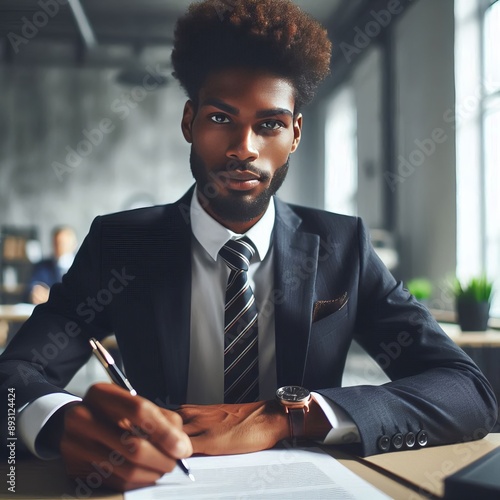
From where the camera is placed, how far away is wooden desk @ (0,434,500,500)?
784 mm

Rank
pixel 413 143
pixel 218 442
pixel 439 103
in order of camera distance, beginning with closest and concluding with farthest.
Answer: pixel 218 442 < pixel 439 103 < pixel 413 143

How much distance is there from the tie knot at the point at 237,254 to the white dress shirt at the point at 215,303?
0.02 metres

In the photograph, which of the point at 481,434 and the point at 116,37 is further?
the point at 116,37

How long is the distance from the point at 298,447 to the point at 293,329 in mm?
389

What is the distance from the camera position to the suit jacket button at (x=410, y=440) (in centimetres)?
103

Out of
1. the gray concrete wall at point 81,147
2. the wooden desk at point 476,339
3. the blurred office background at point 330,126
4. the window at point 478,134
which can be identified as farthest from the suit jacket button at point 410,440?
the gray concrete wall at point 81,147

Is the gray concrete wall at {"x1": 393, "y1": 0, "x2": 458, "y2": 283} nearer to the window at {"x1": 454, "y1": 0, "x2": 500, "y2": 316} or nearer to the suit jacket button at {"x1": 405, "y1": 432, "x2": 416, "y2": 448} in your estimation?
the window at {"x1": 454, "y1": 0, "x2": 500, "y2": 316}

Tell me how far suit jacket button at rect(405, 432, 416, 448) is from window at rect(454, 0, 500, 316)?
4318 millimetres

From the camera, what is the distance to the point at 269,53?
140cm

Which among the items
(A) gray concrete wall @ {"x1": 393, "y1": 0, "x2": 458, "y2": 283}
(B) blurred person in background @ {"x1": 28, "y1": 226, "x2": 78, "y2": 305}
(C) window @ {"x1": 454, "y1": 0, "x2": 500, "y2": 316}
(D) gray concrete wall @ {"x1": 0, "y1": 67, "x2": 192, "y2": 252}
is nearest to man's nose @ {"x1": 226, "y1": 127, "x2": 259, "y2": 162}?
(C) window @ {"x1": 454, "y1": 0, "x2": 500, "y2": 316}

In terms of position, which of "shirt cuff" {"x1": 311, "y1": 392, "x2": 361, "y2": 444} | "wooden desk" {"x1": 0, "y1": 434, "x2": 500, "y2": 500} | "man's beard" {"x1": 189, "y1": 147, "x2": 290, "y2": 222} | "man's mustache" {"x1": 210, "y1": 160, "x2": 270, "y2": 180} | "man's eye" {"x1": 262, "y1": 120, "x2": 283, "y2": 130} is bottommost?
"wooden desk" {"x1": 0, "y1": 434, "x2": 500, "y2": 500}

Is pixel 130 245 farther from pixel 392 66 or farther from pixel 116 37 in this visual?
pixel 116 37

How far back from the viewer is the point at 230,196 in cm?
137

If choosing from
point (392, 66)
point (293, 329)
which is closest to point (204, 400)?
point (293, 329)
